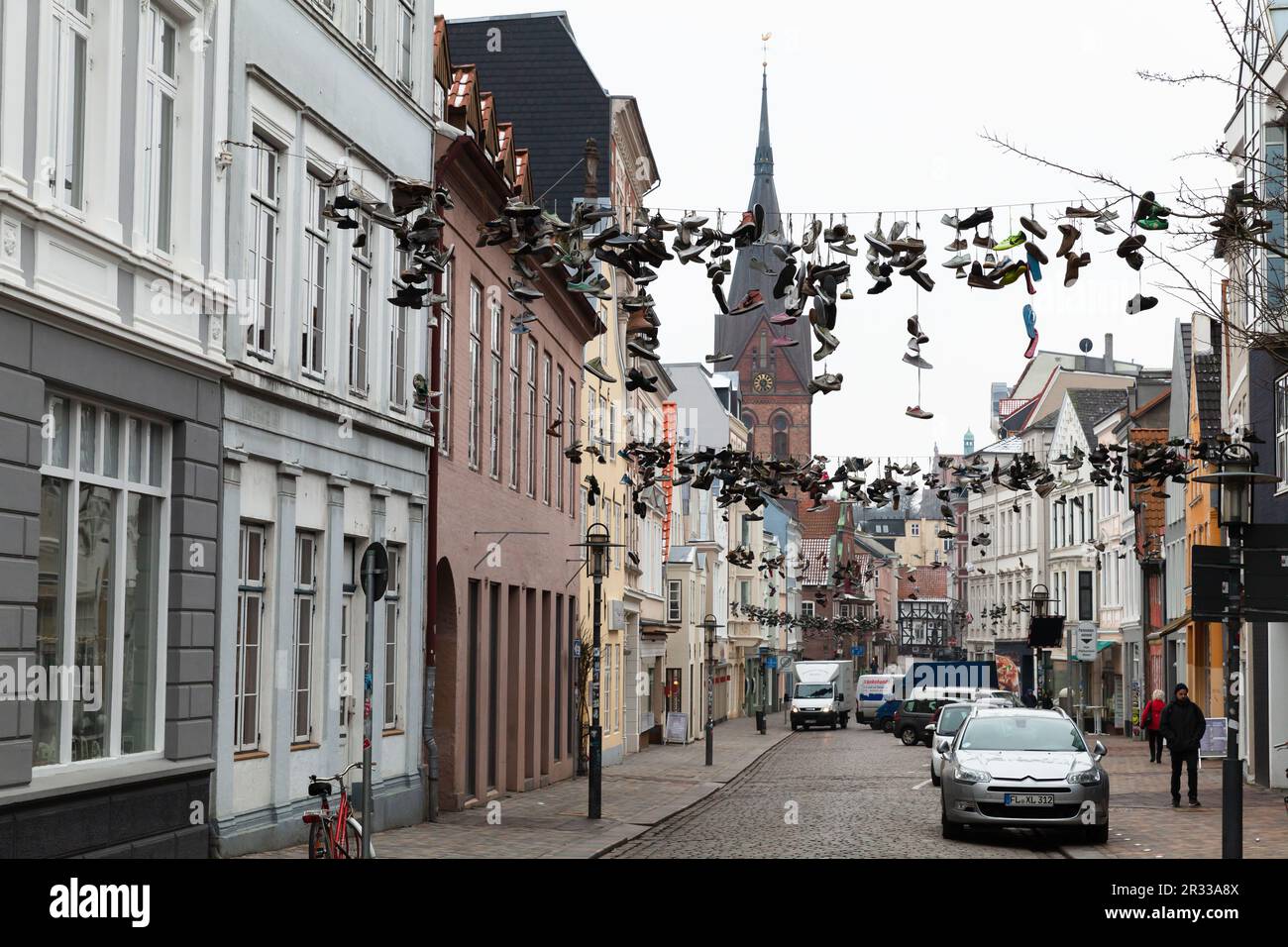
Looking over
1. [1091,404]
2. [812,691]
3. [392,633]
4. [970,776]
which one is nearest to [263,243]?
[392,633]

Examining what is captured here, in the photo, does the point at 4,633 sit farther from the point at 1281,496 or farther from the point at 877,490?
the point at 1281,496

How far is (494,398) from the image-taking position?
26.9 meters

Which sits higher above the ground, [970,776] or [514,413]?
[514,413]

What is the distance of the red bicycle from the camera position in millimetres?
12633

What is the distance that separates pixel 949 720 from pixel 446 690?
13.5m

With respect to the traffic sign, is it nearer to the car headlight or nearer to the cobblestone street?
the cobblestone street

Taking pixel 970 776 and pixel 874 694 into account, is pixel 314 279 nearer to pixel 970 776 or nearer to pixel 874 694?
pixel 970 776

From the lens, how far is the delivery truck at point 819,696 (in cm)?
7000

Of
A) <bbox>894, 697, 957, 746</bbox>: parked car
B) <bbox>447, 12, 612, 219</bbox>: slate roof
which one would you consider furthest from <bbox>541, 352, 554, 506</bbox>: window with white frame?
<bbox>894, 697, 957, 746</bbox>: parked car

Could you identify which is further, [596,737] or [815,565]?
[815,565]

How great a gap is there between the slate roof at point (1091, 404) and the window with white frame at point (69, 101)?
6649 cm

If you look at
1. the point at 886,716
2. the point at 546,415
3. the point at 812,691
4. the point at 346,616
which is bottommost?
the point at 886,716

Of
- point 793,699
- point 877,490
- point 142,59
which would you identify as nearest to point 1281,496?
point 877,490

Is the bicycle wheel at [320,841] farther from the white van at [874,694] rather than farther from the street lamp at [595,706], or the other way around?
the white van at [874,694]
